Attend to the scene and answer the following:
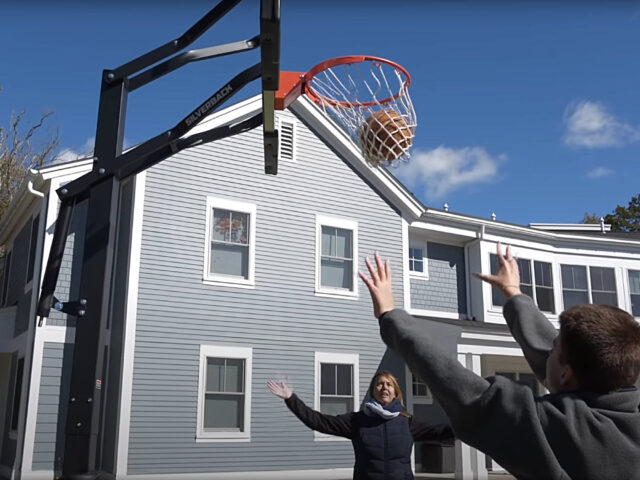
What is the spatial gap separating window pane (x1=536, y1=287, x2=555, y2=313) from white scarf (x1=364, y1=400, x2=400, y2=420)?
41.9 feet

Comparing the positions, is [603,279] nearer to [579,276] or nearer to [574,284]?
[579,276]

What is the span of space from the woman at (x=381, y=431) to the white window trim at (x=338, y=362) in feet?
26.8

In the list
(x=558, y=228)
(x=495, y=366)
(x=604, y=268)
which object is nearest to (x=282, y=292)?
(x=495, y=366)

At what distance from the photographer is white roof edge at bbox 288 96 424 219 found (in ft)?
46.4

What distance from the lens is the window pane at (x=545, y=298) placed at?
16.5m

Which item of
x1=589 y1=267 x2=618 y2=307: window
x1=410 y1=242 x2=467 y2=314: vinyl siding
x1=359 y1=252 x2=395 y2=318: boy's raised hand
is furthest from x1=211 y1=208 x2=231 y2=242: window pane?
x1=359 y1=252 x2=395 y2=318: boy's raised hand

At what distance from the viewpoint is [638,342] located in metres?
1.56

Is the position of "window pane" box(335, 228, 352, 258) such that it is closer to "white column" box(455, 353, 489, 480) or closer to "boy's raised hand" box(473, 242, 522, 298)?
"white column" box(455, 353, 489, 480)

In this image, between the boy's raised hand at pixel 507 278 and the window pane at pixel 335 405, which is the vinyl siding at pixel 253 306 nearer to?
the window pane at pixel 335 405

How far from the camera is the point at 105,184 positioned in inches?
178

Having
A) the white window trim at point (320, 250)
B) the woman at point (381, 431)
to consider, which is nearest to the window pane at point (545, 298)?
the white window trim at point (320, 250)

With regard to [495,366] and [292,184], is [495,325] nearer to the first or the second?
[495,366]

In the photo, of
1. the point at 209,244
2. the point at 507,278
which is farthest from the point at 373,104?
the point at 209,244

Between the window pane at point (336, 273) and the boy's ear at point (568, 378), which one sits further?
the window pane at point (336, 273)
